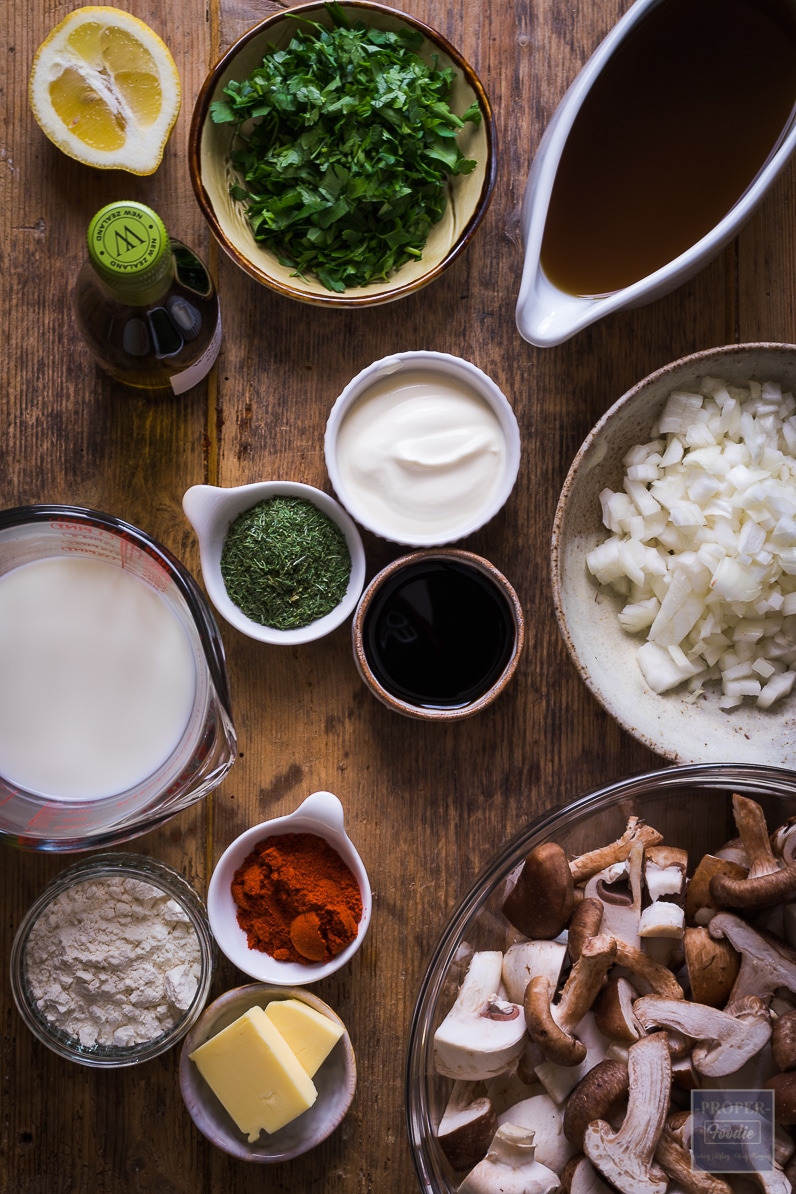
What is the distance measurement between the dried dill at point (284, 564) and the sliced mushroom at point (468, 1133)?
0.72 meters

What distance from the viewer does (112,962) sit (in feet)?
4.54

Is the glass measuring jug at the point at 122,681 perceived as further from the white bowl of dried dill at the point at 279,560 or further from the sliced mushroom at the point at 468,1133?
the sliced mushroom at the point at 468,1133

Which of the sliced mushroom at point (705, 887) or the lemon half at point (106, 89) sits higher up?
the lemon half at point (106, 89)

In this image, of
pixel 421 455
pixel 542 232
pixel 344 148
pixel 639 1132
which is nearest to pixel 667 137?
pixel 542 232

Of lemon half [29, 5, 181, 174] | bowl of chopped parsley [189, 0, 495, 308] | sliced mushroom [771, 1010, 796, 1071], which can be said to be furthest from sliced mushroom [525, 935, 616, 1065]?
lemon half [29, 5, 181, 174]

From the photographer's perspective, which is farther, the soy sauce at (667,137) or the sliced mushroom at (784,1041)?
the soy sauce at (667,137)

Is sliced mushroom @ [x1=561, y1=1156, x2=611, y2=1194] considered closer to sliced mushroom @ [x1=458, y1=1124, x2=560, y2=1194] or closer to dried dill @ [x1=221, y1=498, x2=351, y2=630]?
sliced mushroom @ [x1=458, y1=1124, x2=560, y2=1194]

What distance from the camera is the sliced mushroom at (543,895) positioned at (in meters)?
1.25

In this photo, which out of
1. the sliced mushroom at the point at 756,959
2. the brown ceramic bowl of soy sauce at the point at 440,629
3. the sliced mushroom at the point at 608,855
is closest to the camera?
→ the sliced mushroom at the point at 756,959

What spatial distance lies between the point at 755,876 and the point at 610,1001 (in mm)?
258

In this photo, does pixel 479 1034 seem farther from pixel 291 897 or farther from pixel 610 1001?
pixel 291 897

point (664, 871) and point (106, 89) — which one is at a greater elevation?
point (106, 89)

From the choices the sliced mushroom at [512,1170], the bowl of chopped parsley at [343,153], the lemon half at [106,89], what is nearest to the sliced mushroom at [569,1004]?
the sliced mushroom at [512,1170]

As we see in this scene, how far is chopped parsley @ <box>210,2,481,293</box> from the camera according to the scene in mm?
1359
